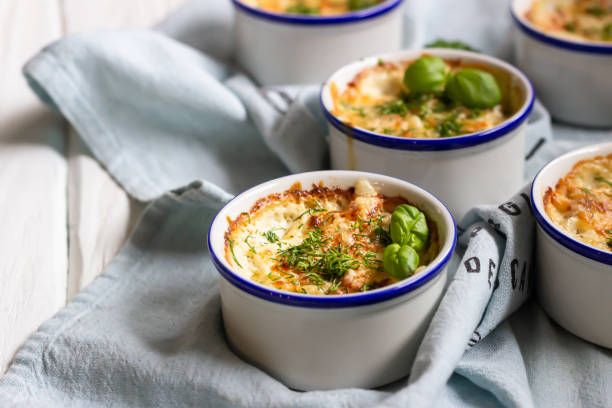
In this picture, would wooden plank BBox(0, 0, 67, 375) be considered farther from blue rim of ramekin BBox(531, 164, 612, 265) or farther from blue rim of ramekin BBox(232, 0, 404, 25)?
blue rim of ramekin BBox(531, 164, 612, 265)

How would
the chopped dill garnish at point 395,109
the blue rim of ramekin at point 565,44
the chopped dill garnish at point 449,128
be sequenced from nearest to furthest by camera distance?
1. the chopped dill garnish at point 449,128
2. the chopped dill garnish at point 395,109
3. the blue rim of ramekin at point 565,44

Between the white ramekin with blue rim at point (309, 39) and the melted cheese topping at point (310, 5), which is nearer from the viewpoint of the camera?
the white ramekin with blue rim at point (309, 39)

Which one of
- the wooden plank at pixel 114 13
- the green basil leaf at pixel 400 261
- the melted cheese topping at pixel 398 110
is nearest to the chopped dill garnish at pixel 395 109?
the melted cheese topping at pixel 398 110

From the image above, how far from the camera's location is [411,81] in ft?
7.98

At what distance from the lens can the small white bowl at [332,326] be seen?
163 cm

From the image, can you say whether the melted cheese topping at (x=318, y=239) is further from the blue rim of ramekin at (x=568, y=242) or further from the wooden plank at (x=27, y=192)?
the wooden plank at (x=27, y=192)

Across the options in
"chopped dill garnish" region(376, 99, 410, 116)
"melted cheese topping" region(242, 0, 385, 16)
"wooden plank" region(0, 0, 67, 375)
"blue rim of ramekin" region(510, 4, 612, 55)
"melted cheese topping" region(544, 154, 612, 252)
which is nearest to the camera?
"melted cheese topping" region(544, 154, 612, 252)

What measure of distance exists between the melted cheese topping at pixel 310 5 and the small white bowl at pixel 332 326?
1.41 m

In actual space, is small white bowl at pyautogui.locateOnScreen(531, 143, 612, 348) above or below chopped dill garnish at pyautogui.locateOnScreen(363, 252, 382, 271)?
below

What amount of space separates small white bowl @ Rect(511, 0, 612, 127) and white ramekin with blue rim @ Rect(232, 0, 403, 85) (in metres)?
0.49

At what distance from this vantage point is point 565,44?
8.87 feet

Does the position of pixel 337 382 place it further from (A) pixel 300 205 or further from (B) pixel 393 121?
(B) pixel 393 121

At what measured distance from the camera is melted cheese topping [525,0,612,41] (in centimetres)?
288

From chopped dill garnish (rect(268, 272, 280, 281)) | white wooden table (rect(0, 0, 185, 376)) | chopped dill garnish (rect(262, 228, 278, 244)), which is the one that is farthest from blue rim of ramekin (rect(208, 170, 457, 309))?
white wooden table (rect(0, 0, 185, 376))
